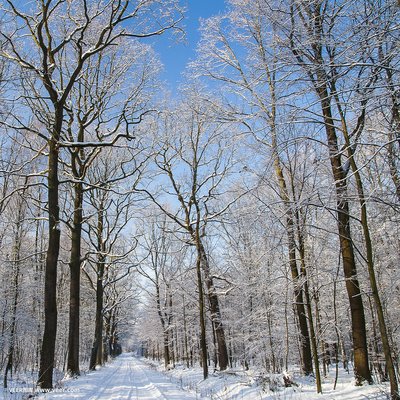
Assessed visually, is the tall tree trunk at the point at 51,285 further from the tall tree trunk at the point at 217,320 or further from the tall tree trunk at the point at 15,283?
the tall tree trunk at the point at 15,283

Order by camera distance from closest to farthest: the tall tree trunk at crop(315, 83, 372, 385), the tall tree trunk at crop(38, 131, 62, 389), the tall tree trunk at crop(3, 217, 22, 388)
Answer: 1. the tall tree trunk at crop(315, 83, 372, 385)
2. the tall tree trunk at crop(38, 131, 62, 389)
3. the tall tree trunk at crop(3, 217, 22, 388)

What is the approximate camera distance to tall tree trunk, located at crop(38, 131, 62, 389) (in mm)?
9578

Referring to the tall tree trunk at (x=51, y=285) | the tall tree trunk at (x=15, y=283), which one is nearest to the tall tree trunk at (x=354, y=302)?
the tall tree trunk at (x=51, y=285)

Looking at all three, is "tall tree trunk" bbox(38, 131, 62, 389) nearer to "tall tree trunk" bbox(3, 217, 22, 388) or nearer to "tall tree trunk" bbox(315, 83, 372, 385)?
"tall tree trunk" bbox(315, 83, 372, 385)

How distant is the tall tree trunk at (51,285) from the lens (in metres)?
9.58

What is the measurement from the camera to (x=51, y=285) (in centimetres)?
1016

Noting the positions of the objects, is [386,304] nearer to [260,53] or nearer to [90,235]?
[260,53]

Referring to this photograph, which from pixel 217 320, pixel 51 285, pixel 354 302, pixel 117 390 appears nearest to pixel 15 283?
pixel 217 320

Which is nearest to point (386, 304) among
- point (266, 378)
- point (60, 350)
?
point (266, 378)

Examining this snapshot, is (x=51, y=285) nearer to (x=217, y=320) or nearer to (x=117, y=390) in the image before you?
(x=117, y=390)

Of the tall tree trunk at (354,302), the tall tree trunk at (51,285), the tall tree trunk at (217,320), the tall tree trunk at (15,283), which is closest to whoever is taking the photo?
the tall tree trunk at (354,302)

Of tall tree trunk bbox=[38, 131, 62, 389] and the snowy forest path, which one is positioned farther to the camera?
tall tree trunk bbox=[38, 131, 62, 389]

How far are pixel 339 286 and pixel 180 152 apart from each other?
13.5 m

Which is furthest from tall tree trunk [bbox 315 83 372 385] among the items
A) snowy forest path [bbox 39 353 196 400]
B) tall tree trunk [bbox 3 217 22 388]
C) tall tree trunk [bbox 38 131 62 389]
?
tall tree trunk [bbox 3 217 22 388]
